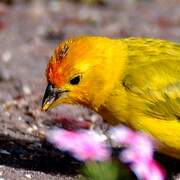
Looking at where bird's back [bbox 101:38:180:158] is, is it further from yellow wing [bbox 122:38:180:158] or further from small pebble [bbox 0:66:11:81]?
small pebble [bbox 0:66:11:81]

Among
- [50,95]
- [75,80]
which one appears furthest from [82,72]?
[50,95]

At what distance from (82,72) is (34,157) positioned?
85 cm

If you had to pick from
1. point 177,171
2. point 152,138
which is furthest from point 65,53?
point 177,171

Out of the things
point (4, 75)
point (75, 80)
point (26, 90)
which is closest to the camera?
point (75, 80)

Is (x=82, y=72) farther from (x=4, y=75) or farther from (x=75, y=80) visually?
(x=4, y=75)

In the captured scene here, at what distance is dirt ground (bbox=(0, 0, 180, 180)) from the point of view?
5.42 meters

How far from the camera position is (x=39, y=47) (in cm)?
845

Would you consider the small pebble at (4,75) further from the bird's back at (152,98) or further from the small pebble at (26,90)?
the bird's back at (152,98)

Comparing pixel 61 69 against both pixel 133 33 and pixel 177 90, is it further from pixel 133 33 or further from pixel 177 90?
pixel 133 33

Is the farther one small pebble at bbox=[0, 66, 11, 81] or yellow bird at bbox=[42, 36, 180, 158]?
small pebble at bbox=[0, 66, 11, 81]

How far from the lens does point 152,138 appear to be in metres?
5.00

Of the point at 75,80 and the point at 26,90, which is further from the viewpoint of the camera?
the point at 26,90

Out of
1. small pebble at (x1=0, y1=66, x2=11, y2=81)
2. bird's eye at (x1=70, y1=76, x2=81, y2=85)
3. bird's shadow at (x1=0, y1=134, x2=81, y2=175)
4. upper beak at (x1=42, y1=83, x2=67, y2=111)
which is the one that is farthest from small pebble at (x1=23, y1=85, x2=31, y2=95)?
bird's eye at (x1=70, y1=76, x2=81, y2=85)

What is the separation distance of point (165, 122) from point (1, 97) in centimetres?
201
